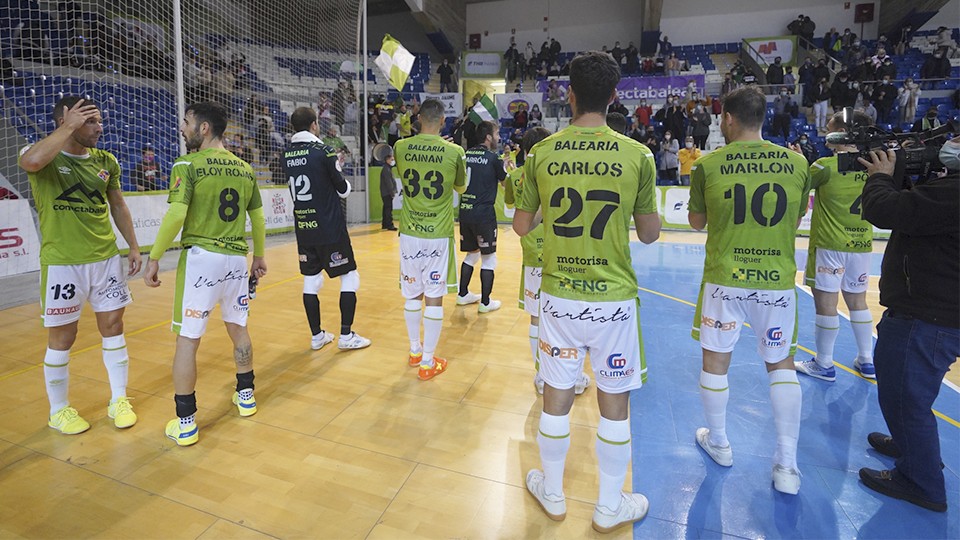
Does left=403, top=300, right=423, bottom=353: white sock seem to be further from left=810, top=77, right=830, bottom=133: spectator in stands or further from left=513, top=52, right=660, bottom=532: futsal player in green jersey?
left=810, top=77, right=830, bottom=133: spectator in stands

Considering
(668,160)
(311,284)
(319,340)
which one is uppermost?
(668,160)

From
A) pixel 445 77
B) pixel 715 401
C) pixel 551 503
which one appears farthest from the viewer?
pixel 445 77

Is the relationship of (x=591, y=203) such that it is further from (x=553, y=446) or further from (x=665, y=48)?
(x=665, y=48)

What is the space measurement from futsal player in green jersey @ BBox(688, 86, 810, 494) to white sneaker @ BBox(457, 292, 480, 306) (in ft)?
12.6

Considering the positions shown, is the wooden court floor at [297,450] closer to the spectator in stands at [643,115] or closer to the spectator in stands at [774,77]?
the spectator in stands at [643,115]

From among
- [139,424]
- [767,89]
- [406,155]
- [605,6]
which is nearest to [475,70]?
[605,6]

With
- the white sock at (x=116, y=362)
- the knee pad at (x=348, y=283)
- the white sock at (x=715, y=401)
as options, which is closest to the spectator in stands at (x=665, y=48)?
the knee pad at (x=348, y=283)

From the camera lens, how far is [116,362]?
11.0ft

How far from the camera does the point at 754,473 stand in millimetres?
2848

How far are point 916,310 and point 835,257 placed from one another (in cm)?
180

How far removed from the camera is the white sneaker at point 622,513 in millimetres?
2342

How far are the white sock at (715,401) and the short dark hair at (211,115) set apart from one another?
3332 mm

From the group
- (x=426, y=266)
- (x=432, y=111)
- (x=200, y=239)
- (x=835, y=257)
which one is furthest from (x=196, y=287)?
(x=835, y=257)

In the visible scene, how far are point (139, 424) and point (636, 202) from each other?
3455mm
